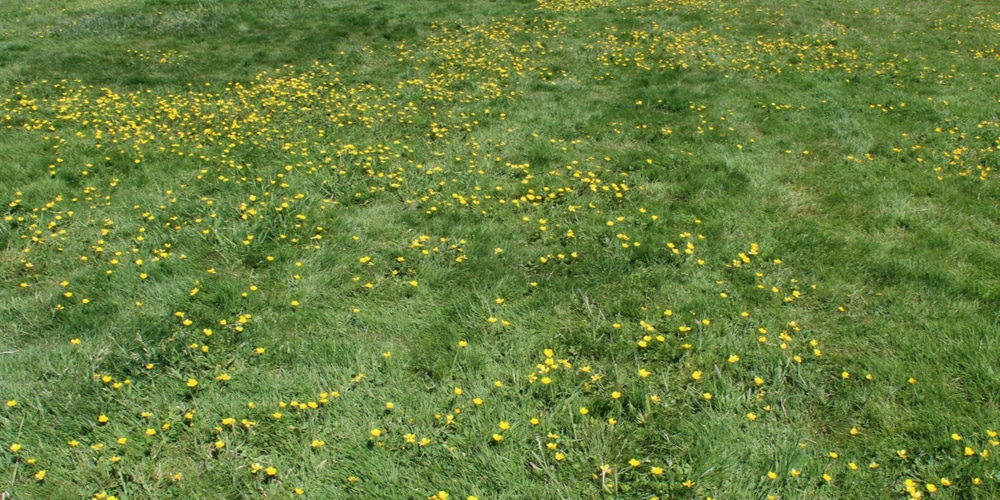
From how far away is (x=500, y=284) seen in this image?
4.60m

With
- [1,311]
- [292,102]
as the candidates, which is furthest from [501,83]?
[1,311]

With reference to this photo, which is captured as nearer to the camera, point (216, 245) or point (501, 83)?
point (216, 245)

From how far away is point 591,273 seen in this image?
473 cm

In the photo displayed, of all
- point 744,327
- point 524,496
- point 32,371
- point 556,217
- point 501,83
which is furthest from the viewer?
point 501,83

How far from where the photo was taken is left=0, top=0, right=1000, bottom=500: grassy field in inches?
128

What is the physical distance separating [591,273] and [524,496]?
202cm

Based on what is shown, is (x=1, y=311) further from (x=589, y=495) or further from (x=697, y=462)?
(x=697, y=462)

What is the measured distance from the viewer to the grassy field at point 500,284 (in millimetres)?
3260

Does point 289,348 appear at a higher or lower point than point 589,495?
higher

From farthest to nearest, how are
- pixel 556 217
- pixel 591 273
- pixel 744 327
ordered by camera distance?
1. pixel 556 217
2. pixel 591 273
3. pixel 744 327

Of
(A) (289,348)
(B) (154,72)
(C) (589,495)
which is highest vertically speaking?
(B) (154,72)

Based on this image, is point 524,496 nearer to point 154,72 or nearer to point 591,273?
point 591,273

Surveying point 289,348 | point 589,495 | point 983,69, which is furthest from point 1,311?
point 983,69

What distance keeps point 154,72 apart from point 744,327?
9091 mm
